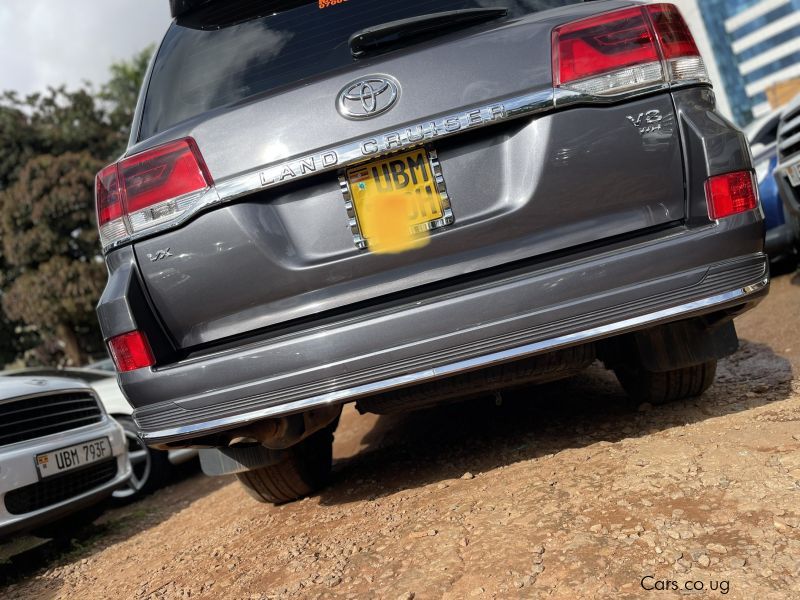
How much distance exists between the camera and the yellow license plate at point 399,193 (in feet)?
7.68

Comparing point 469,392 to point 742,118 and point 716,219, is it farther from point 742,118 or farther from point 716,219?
point 742,118

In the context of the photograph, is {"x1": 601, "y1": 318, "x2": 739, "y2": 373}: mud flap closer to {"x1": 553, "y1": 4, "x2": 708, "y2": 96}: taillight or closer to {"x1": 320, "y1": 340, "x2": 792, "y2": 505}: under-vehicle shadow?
{"x1": 320, "y1": 340, "x2": 792, "y2": 505}: under-vehicle shadow

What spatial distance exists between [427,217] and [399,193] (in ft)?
0.38

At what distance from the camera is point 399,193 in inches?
92.6

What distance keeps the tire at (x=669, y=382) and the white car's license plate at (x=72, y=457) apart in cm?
303

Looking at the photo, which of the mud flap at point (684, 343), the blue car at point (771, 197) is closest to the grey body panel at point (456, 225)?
the mud flap at point (684, 343)

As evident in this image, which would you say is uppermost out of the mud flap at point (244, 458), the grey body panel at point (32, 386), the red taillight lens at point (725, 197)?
the red taillight lens at point (725, 197)

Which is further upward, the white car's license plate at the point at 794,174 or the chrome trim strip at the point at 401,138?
the chrome trim strip at the point at 401,138

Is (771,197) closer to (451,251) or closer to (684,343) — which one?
(684,343)

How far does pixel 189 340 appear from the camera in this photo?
2.48 meters

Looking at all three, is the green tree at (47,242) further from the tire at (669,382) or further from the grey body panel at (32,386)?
the tire at (669,382)

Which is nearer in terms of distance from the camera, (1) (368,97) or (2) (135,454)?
(1) (368,97)

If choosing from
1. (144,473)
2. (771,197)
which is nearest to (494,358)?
(144,473)

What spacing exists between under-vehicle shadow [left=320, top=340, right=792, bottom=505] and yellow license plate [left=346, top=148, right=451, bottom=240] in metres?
1.16
